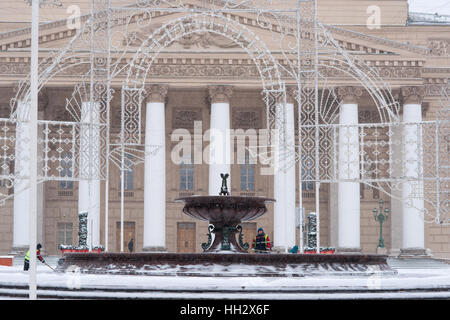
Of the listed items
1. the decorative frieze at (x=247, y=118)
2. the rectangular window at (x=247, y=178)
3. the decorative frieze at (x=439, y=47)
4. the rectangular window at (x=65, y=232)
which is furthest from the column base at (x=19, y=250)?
the decorative frieze at (x=439, y=47)

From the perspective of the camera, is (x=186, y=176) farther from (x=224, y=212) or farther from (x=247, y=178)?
(x=224, y=212)

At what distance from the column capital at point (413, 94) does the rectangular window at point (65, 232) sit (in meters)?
19.7

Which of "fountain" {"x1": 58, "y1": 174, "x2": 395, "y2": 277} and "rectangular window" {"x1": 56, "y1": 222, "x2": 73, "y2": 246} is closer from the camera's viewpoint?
"fountain" {"x1": 58, "y1": 174, "x2": 395, "y2": 277}

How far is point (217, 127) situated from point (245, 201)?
21.2m

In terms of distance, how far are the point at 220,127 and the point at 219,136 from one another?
471 mm

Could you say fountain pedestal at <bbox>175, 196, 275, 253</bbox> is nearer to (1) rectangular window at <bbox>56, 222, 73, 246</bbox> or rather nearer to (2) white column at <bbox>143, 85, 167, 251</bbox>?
(2) white column at <bbox>143, 85, 167, 251</bbox>

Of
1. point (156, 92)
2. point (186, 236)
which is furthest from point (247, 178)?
point (156, 92)

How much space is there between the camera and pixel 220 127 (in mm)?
43000

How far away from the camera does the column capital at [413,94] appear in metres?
43.6

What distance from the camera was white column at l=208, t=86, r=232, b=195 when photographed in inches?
1684

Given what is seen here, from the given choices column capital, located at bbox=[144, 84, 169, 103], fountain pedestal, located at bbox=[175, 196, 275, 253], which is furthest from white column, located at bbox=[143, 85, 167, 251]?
fountain pedestal, located at bbox=[175, 196, 275, 253]

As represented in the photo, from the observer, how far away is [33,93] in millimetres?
14797

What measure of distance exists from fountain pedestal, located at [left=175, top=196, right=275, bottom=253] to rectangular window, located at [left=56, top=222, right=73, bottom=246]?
2637cm

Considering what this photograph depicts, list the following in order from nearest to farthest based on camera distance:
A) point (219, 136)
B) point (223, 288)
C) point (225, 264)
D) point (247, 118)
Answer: point (223, 288)
point (225, 264)
point (219, 136)
point (247, 118)
